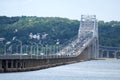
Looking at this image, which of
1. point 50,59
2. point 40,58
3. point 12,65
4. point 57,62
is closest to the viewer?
point 12,65

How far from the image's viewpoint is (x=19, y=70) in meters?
142

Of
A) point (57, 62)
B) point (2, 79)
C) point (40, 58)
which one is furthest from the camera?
point (57, 62)

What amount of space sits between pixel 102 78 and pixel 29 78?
13.6 m

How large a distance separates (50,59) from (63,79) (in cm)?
5951

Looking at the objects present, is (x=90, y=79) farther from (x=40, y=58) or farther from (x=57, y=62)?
(x=57, y=62)

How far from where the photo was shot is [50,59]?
18275 cm

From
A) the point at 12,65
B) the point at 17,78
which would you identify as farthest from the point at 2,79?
the point at 12,65

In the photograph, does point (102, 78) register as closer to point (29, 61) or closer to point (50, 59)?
point (29, 61)

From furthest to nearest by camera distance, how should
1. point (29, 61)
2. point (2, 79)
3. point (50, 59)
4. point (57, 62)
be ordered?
point (57, 62), point (50, 59), point (29, 61), point (2, 79)

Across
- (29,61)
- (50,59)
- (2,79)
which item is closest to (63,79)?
(2,79)

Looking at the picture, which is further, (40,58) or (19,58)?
(40,58)

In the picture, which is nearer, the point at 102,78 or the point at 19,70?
the point at 102,78

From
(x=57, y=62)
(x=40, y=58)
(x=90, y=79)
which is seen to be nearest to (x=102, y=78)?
(x=90, y=79)

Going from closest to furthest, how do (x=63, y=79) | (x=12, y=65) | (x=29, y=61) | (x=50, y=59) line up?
(x=63, y=79) → (x=12, y=65) → (x=29, y=61) → (x=50, y=59)
